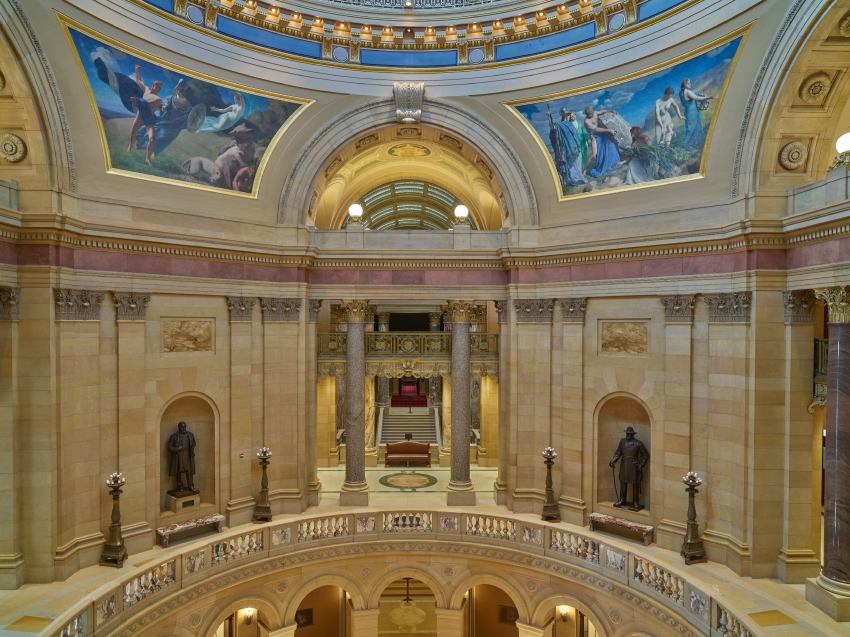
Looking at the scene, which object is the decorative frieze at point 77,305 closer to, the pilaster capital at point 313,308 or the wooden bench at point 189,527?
the wooden bench at point 189,527

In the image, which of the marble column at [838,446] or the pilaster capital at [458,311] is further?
the pilaster capital at [458,311]

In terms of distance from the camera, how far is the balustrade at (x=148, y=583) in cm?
1209

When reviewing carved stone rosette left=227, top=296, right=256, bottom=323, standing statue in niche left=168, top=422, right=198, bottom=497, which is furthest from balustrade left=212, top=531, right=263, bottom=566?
carved stone rosette left=227, top=296, right=256, bottom=323

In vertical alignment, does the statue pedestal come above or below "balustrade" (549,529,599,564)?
above

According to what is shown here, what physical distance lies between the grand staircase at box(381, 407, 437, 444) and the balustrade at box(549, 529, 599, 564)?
1232cm

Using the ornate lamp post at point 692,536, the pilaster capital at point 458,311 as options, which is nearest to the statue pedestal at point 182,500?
the pilaster capital at point 458,311

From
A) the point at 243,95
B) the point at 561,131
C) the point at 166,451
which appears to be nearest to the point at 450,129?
the point at 561,131

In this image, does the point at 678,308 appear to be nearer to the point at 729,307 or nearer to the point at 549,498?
the point at 729,307

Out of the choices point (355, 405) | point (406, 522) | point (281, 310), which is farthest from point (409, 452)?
point (281, 310)

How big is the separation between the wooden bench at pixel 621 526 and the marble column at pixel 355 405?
7200mm

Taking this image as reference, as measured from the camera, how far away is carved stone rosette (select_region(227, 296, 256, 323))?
1695 centimetres

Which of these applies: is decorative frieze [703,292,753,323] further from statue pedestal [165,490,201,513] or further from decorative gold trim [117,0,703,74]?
statue pedestal [165,490,201,513]

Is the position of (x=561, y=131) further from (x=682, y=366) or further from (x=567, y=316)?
(x=682, y=366)

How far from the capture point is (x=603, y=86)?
52.4ft
